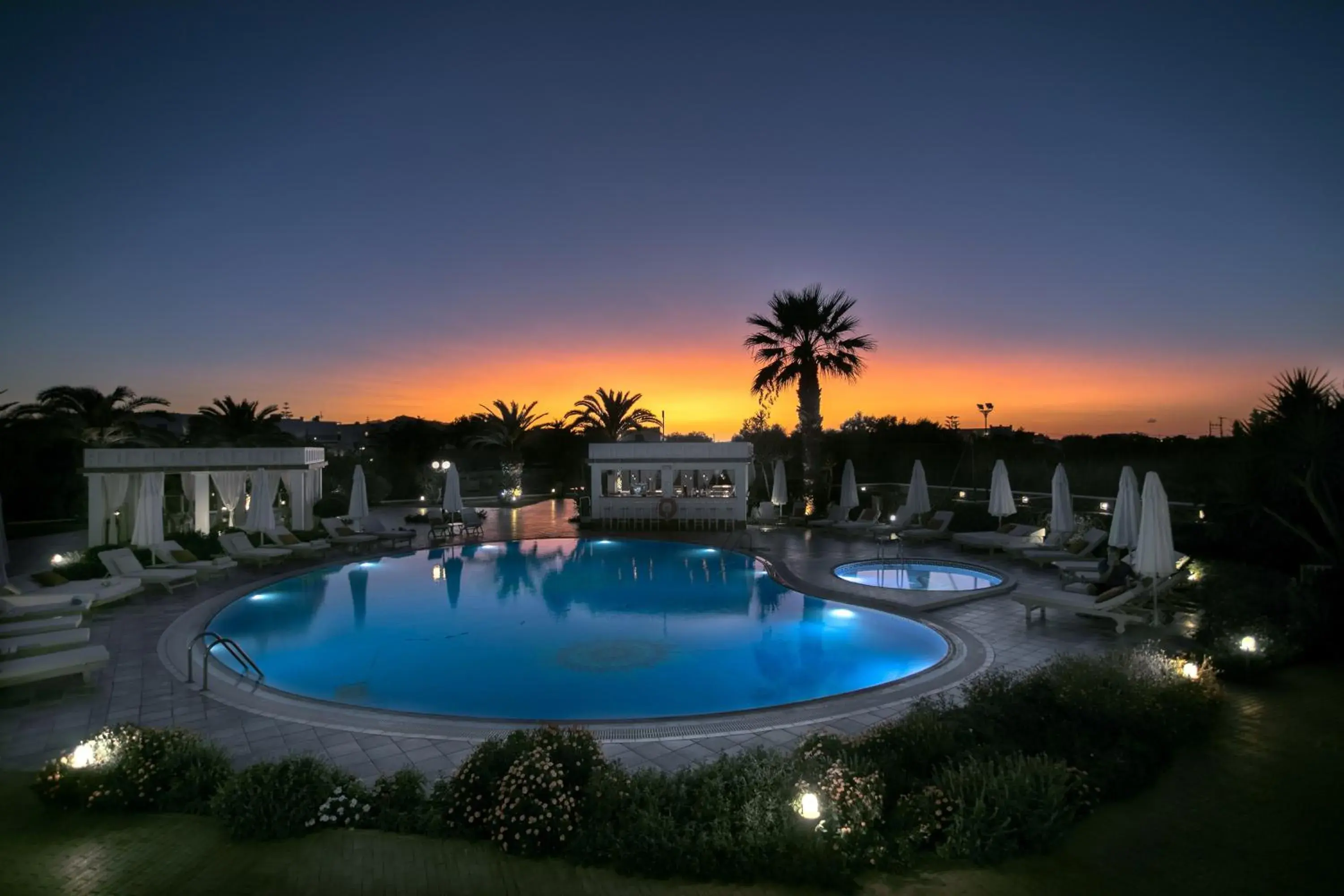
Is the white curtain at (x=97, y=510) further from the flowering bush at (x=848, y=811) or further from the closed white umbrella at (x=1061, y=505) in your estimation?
the closed white umbrella at (x=1061, y=505)

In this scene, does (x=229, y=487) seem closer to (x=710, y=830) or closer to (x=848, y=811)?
(x=710, y=830)

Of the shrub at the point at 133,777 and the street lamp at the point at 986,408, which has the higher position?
the street lamp at the point at 986,408

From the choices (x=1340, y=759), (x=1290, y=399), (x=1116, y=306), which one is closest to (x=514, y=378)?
(x=1116, y=306)

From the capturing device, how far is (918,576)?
45.2ft


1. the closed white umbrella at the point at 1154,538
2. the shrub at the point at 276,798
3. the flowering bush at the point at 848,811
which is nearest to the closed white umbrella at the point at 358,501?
the shrub at the point at 276,798

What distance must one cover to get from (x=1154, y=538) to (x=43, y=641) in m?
13.6

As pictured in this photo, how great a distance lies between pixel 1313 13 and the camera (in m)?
9.02

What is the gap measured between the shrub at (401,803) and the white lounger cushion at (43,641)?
5.51m

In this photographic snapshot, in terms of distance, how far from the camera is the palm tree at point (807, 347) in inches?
797

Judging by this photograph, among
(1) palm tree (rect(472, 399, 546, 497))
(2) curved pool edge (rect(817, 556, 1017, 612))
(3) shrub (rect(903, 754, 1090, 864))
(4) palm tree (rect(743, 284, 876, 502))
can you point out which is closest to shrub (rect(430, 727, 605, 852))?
(3) shrub (rect(903, 754, 1090, 864))

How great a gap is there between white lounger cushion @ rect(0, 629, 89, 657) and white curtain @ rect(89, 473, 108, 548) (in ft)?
31.1

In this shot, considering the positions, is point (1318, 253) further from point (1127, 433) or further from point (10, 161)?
point (10, 161)

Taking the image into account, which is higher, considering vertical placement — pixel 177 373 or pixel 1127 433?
pixel 177 373

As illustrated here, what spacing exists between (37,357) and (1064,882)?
93.6ft
